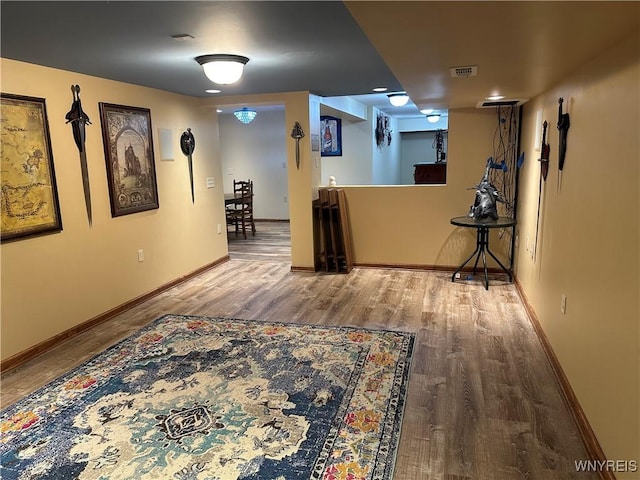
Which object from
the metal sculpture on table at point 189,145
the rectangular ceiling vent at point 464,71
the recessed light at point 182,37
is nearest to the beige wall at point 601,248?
the rectangular ceiling vent at point 464,71

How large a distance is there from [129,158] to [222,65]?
161 cm

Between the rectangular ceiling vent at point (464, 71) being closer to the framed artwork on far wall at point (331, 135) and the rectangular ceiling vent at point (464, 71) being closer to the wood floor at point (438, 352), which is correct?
the wood floor at point (438, 352)

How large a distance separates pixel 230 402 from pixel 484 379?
1504mm

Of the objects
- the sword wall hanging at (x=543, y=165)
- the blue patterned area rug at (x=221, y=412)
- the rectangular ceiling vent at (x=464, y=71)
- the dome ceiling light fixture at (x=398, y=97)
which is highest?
the dome ceiling light fixture at (x=398, y=97)

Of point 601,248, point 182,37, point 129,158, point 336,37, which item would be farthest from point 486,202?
point 129,158

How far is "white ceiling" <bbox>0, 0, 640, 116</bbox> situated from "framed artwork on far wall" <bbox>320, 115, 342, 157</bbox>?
175 inches

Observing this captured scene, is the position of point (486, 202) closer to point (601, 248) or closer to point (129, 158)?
point (601, 248)

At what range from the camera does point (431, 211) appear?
16.9 ft

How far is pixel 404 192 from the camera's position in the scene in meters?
5.19

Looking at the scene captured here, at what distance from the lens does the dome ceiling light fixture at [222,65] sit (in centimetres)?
291

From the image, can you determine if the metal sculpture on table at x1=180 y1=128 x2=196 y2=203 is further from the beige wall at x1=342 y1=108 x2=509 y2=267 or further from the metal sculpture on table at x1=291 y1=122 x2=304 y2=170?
the beige wall at x1=342 y1=108 x2=509 y2=267

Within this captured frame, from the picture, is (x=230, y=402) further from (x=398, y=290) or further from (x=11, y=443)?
(x=398, y=290)

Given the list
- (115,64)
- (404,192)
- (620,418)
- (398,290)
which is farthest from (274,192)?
(620,418)

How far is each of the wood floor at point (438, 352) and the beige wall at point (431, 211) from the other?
0.27 metres
